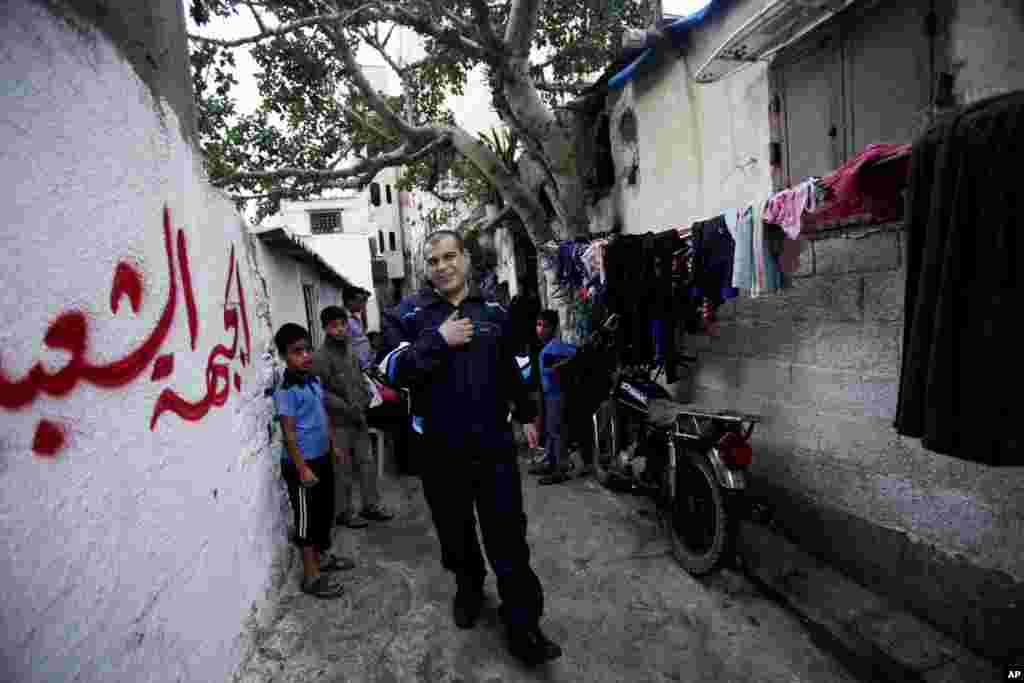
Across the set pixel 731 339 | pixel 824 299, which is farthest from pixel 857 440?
pixel 731 339

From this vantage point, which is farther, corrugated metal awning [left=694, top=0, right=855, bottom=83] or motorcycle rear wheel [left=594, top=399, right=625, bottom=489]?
motorcycle rear wheel [left=594, top=399, right=625, bottom=489]

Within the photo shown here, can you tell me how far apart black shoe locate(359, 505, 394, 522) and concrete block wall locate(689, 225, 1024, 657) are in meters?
3.05

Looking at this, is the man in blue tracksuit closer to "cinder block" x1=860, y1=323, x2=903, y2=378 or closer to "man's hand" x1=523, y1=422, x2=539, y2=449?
"cinder block" x1=860, y1=323, x2=903, y2=378

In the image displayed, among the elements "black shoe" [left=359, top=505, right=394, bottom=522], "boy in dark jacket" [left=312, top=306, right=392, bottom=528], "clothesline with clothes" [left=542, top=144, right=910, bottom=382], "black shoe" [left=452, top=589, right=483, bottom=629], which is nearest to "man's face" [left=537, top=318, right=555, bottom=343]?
"clothesline with clothes" [left=542, top=144, right=910, bottom=382]

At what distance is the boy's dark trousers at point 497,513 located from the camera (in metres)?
2.66

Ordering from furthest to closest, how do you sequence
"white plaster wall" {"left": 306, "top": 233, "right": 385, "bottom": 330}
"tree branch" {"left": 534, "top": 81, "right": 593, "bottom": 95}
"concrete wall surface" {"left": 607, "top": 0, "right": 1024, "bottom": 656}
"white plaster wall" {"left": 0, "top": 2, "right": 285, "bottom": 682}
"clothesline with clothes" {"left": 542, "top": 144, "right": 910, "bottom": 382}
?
"white plaster wall" {"left": 306, "top": 233, "right": 385, "bottom": 330}, "tree branch" {"left": 534, "top": 81, "right": 593, "bottom": 95}, "concrete wall surface" {"left": 607, "top": 0, "right": 1024, "bottom": 656}, "clothesline with clothes" {"left": 542, "top": 144, "right": 910, "bottom": 382}, "white plaster wall" {"left": 0, "top": 2, "right": 285, "bottom": 682}

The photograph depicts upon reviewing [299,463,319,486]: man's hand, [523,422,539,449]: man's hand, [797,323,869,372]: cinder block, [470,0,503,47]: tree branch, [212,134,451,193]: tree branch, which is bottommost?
[523,422,539,449]: man's hand

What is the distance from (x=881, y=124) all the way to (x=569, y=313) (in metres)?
4.36

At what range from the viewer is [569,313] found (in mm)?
6996

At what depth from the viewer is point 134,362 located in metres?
1.84

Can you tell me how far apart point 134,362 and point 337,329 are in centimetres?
262

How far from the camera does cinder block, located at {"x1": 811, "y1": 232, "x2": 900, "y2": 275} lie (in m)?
2.77

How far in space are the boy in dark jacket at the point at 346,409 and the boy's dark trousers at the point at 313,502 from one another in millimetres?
980

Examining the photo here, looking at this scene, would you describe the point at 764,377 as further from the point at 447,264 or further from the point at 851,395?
the point at 447,264
